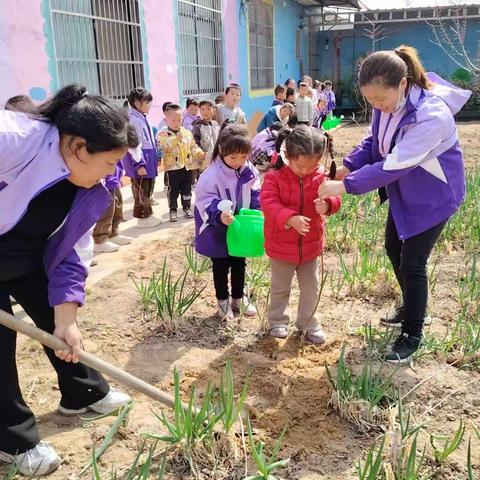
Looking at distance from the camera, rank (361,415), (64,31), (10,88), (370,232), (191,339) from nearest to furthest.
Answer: (361,415) → (191,339) → (370,232) → (10,88) → (64,31)

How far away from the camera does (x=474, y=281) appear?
290 cm

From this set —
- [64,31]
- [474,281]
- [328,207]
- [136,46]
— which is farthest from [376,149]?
[136,46]

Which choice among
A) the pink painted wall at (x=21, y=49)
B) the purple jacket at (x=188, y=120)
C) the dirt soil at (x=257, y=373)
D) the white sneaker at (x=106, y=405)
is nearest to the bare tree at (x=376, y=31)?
the purple jacket at (x=188, y=120)

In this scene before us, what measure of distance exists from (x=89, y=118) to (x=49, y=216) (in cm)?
37

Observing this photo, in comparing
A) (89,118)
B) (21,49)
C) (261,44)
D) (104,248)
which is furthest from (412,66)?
(261,44)

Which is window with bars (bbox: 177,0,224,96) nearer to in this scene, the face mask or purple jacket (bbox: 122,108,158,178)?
purple jacket (bbox: 122,108,158,178)

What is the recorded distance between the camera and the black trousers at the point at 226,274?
2955 mm

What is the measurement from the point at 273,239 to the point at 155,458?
1.14 metres

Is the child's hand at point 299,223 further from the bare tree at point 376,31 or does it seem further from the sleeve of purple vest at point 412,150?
the bare tree at point 376,31

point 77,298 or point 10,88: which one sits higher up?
point 10,88

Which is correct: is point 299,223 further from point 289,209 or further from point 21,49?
point 21,49

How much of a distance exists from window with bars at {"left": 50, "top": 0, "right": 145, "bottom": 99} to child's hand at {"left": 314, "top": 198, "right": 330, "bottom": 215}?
4204mm

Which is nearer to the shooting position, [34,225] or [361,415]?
[34,225]

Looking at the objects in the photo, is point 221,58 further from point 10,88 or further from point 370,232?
point 370,232
